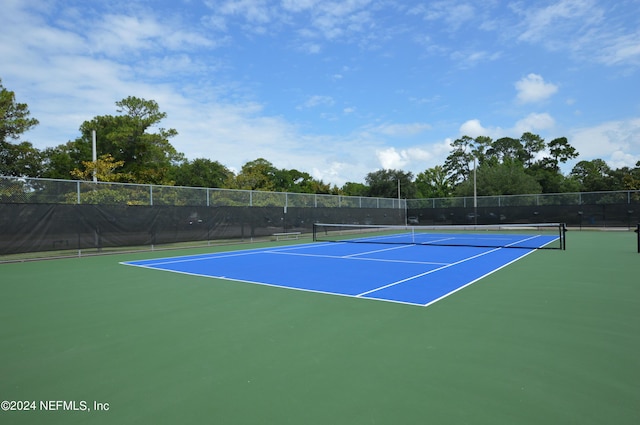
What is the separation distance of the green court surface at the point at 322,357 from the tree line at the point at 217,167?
18.1m

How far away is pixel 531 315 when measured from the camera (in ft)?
16.0

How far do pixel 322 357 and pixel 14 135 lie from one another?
91.8ft

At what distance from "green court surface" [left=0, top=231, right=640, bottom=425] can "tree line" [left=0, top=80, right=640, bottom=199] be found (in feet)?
59.5

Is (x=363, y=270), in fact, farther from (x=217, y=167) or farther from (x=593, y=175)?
(x=593, y=175)

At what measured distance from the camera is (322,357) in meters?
3.57

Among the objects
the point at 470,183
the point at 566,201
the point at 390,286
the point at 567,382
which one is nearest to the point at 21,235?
the point at 390,286

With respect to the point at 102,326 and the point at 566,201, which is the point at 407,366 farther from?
the point at 566,201

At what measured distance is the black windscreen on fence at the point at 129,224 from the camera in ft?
36.8

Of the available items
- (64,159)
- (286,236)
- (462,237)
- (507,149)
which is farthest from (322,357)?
(507,149)

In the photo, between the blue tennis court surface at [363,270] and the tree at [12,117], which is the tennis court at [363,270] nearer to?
the blue tennis court surface at [363,270]

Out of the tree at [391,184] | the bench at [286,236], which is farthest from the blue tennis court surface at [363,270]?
the tree at [391,184]

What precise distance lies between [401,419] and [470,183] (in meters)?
43.8

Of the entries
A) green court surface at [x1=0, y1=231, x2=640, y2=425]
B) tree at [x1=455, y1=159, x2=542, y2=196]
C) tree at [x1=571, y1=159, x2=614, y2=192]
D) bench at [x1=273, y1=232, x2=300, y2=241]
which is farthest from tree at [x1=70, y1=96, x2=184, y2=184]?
tree at [x1=571, y1=159, x2=614, y2=192]

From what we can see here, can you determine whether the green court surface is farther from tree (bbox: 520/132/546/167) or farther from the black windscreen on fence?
tree (bbox: 520/132/546/167)
